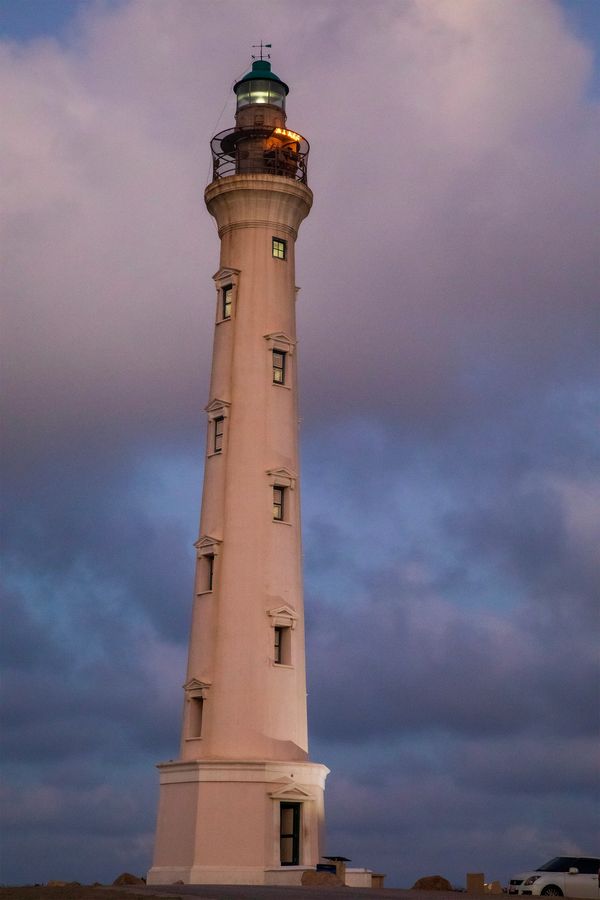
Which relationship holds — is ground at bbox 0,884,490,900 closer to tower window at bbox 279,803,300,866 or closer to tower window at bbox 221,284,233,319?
tower window at bbox 279,803,300,866

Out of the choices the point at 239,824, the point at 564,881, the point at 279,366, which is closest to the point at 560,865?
the point at 564,881

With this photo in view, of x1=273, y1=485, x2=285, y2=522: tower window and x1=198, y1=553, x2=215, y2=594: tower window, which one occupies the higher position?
x1=273, y1=485, x2=285, y2=522: tower window

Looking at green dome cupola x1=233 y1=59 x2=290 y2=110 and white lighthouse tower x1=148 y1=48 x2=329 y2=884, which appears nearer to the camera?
white lighthouse tower x1=148 y1=48 x2=329 y2=884

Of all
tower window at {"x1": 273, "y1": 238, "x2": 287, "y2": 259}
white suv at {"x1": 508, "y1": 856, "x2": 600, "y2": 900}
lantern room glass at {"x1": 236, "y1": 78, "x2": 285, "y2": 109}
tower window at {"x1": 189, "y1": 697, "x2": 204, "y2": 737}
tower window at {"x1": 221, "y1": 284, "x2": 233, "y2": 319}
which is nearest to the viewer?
white suv at {"x1": 508, "y1": 856, "x2": 600, "y2": 900}

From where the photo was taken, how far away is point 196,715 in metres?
57.3

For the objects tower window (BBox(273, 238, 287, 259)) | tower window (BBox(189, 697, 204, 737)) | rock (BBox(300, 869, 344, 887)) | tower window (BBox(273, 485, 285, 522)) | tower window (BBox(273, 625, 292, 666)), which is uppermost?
tower window (BBox(273, 238, 287, 259))

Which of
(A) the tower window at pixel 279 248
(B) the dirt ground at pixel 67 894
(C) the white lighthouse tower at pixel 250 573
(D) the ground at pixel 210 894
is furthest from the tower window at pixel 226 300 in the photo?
(B) the dirt ground at pixel 67 894

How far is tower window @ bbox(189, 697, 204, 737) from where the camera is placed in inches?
2249

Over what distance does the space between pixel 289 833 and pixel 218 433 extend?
1559 centimetres

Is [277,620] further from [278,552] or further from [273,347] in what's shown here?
[273,347]

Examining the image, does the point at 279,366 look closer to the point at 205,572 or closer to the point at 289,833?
the point at 205,572

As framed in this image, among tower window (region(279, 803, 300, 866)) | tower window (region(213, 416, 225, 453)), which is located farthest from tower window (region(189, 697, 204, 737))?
tower window (region(213, 416, 225, 453))

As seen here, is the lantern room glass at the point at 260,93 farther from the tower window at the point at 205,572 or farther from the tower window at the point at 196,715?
the tower window at the point at 196,715

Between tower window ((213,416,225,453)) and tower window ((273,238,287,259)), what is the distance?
7131 mm
